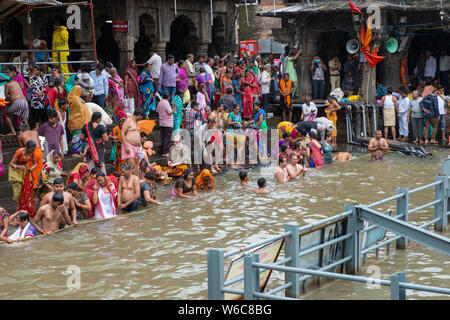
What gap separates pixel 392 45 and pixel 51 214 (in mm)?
14315

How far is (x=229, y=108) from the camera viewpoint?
1783 cm

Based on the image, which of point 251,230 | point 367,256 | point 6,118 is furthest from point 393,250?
point 6,118

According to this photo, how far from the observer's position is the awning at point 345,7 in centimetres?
2075

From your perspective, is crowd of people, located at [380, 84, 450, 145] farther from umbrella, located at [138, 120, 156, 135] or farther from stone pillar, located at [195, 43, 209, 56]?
umbrella, located at [138, 120, 156, 135]

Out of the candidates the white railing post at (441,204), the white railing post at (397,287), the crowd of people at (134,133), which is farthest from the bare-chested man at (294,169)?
the white railing post at (397,287)

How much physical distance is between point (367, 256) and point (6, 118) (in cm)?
794

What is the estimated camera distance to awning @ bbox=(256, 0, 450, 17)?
20.8m

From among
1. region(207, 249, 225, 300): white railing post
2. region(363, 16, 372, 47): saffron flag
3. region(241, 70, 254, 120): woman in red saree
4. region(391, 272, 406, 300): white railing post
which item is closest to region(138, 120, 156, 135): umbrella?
region(241, 70, 254, 120): woman in red saree

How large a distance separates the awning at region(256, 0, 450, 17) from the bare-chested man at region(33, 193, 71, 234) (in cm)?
1289

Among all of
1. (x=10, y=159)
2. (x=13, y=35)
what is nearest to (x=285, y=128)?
(x=10, y=159)

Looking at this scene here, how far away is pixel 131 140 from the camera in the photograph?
44.0 ft

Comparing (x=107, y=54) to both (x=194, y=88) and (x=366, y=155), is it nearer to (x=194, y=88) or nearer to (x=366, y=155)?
(x=194, y=88)

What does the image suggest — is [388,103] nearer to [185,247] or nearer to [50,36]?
[50,36]

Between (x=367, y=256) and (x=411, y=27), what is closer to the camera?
(x=367, y=256)
